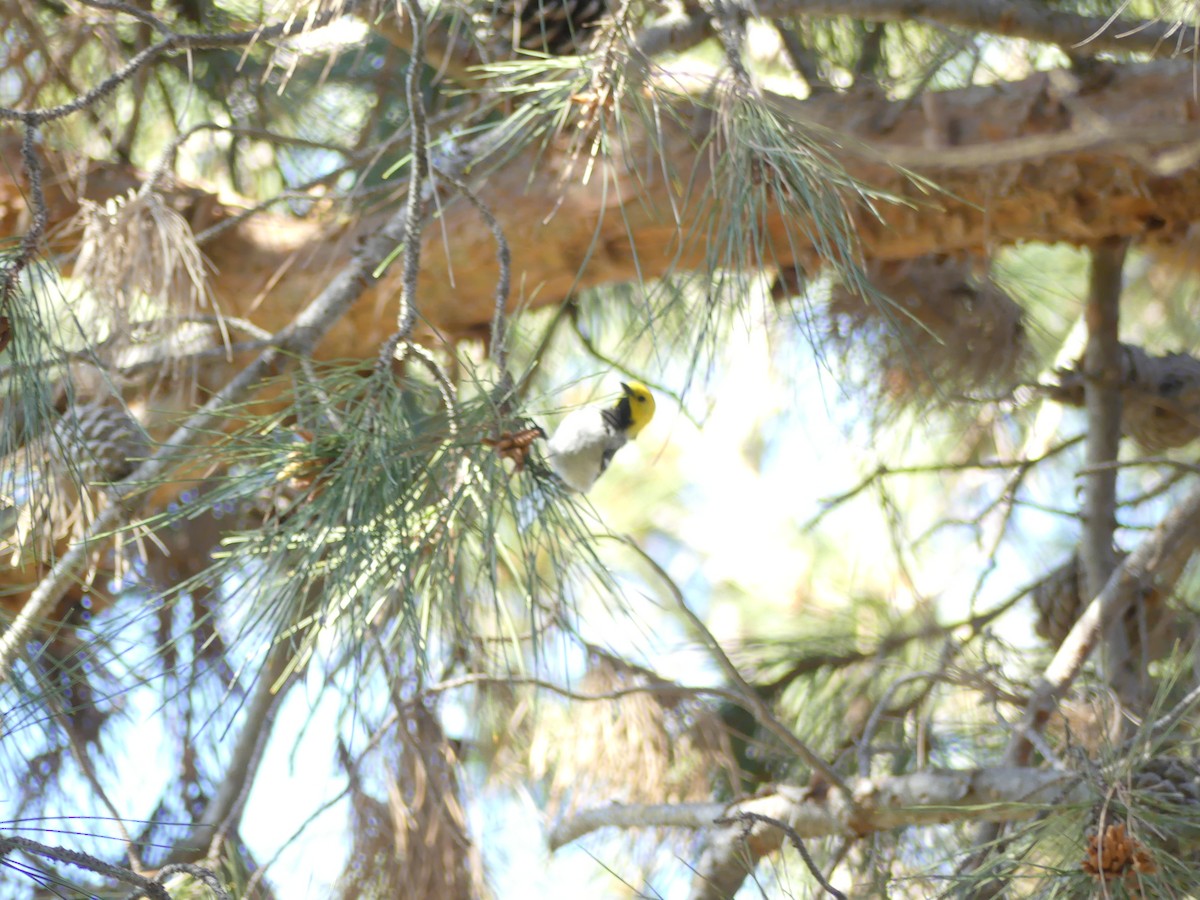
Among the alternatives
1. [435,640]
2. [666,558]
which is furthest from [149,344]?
[666,558]

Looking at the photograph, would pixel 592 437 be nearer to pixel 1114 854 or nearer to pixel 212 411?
pixel 212 411

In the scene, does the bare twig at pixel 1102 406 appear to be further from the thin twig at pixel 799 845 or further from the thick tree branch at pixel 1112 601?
the thin twig at pixel 799 845

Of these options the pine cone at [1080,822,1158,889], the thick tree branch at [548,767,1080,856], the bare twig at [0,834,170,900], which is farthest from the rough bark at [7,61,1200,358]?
the bare twig at [0,834,170,900]

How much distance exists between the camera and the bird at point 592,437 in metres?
1.63

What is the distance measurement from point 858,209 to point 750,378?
1.55 m

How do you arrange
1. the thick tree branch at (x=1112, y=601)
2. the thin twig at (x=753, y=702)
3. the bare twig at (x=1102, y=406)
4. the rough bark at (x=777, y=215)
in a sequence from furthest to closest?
the bare twig at (x=1102, y=406) → the rough bark at (x=777, y=215) → the thick tree branch at (x=1112, y=601) → the thin twig at (x=753, y=702)

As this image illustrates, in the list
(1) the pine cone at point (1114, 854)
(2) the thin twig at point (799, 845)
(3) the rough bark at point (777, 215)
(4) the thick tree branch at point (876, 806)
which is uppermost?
(3) the rough bark at point (777, 215)

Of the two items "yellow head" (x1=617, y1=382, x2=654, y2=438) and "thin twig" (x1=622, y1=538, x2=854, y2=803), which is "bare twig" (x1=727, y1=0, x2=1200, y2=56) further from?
"thin twig" (x1=622, y1=538, x2=854, y2=803)

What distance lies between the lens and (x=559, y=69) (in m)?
1.10

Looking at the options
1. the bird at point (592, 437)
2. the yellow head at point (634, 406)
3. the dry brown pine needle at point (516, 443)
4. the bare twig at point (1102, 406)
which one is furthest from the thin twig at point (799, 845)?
the bare twig at point (1102, 406)

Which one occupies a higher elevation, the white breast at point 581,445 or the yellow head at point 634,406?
the yellow head at point 634,406

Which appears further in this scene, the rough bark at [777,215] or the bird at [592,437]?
the bird at [592,437]

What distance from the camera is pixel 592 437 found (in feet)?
5.34

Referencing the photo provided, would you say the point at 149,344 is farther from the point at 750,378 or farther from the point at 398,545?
the point at 750,378
